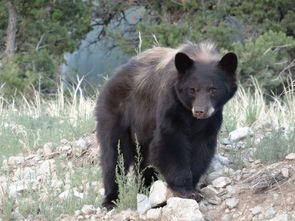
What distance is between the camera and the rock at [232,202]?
6.08 metres

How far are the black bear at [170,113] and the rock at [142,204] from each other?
25cm

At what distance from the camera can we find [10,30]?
64.7 feet

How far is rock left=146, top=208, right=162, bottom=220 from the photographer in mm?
5996

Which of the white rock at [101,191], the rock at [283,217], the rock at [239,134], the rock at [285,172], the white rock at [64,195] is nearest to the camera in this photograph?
the rock at [283,217]

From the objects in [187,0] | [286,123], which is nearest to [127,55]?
[187,0]

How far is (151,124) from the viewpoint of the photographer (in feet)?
21.2

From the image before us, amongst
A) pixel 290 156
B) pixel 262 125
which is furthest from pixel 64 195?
pixel 262 125

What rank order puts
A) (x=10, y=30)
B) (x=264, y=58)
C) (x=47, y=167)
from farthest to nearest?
(x=10, y=30)
(x=264, y=58)
(x=47, y=167)

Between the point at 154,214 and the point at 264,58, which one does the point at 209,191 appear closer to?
the point at 154,214

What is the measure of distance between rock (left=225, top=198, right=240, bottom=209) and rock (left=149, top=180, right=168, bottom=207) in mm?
499

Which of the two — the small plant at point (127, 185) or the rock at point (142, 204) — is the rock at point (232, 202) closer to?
the rock at point (142, 204)

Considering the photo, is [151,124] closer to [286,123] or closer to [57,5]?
[286,123]

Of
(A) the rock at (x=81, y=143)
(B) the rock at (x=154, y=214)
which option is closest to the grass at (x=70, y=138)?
(A) the rock at (x=81, y=143)

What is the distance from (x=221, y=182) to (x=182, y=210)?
2.48 ft
